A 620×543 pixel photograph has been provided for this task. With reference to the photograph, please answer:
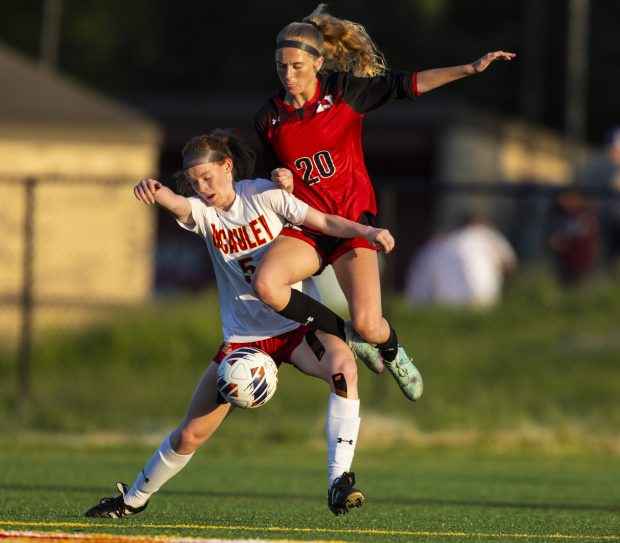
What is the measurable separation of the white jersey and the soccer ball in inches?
11.6

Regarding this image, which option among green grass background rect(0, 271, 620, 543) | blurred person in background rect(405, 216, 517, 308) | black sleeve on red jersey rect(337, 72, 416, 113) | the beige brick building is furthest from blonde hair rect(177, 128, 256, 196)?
the beige brick building

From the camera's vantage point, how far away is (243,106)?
28266mm

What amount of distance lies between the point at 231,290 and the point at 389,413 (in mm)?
7366

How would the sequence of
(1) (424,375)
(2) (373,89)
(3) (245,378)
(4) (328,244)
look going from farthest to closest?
(1) (424,375) < (2) (373,89) < (4) (328,244) < (3) (245,378)

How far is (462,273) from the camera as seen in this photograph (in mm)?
17484

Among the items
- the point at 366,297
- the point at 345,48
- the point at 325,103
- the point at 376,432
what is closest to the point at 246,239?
the point at 366,297

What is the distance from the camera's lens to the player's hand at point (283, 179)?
764 cm

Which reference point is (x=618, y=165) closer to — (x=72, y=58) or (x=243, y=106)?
(x=243, y=106)

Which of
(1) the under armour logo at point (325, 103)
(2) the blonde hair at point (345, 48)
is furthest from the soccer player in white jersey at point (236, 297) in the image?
(2) the blonde hair at point (345, 48)

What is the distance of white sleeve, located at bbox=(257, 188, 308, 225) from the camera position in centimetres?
757

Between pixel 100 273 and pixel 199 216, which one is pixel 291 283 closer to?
pixel 199 216

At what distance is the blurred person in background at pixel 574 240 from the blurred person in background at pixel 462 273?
1.05 m

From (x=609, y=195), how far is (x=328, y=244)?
740cm

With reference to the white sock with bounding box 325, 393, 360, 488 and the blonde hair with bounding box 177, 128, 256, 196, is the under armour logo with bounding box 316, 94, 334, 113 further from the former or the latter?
the white sock with bounding box 325, 393, 360, 488
